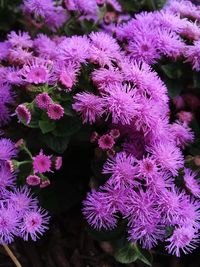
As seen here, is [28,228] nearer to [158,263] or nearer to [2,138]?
[2,138]

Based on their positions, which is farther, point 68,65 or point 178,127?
point 178,127

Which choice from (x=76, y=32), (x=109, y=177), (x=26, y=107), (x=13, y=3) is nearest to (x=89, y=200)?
(x=109, y=177)

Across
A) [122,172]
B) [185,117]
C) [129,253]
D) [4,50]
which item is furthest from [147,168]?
[4,50]

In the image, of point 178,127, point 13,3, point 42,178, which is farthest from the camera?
point 13,3

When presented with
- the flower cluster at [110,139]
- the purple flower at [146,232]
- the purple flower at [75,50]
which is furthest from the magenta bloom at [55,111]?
the purple flower at [146,232]

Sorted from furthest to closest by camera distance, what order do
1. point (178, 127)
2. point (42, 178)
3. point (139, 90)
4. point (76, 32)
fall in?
point (76, 32) → point (178, 127) → point (139, 90) → point (42, 178)

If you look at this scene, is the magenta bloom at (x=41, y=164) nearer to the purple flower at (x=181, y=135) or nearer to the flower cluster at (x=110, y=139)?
the flower cluster at (x=110, y=139)

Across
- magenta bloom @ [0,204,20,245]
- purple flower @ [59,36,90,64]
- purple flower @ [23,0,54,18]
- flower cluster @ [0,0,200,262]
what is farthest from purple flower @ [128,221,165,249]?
purple flower @ [23,0,54,18]

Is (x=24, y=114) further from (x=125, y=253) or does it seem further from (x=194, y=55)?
(x=194, y=55)
